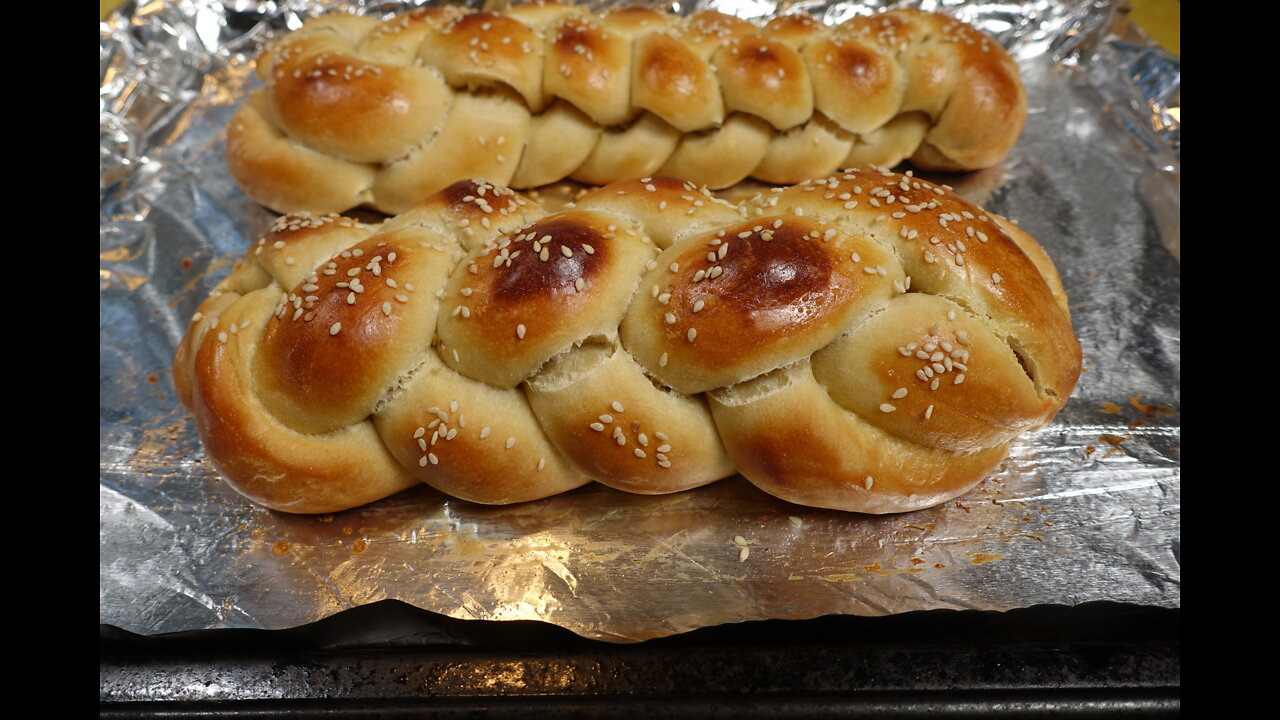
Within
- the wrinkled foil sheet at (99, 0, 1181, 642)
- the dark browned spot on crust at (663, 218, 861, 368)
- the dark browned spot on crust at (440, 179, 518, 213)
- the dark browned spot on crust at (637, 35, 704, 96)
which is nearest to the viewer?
the dark browned spot on crust at (663, 218, 861, 368)

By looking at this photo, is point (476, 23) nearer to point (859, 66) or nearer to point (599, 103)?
point (599, 103)

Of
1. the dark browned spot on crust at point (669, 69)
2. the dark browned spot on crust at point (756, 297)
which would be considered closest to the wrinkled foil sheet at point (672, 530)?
the dark browned spot on crust at point (756, 297)

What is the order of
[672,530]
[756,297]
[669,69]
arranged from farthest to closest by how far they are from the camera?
1. [669,69]
2. [672,530]
3. [756,297]

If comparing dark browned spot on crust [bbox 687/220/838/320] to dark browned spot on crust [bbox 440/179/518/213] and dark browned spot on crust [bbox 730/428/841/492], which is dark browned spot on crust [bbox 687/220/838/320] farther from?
dark browned spot on crust [bbox 440/179/518/213]

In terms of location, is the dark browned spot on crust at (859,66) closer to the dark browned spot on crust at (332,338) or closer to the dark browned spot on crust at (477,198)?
the dark browned spot on crust at (477,198)

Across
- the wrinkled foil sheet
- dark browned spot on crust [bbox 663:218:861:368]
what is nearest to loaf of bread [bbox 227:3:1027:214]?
the wrinkled foil sheet

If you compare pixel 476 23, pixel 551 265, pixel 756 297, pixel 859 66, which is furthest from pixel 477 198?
pixel 859 66
